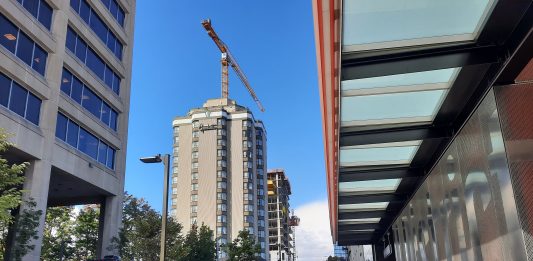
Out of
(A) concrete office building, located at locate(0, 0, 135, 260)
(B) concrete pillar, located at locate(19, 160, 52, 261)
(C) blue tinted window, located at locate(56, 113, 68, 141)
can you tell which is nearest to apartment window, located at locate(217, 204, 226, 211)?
(A) concrete office building, located at locate(0, 0, 135, 260)

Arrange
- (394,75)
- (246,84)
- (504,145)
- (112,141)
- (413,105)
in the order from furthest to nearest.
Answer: (246,84), (112,141), (413,105), (394,75), (504,145)

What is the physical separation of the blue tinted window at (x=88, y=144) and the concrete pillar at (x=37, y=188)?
5080mm

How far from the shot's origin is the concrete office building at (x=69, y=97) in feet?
90.3

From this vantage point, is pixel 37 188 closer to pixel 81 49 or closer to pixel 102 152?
pixel 102 152

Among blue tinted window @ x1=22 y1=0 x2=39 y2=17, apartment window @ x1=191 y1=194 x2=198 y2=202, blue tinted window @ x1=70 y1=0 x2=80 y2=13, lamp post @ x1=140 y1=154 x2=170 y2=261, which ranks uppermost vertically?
apartment window @ x1=191 y1=194 x2=198 y2=202

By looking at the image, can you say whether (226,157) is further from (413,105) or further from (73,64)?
(413,105)

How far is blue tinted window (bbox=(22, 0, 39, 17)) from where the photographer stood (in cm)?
2895

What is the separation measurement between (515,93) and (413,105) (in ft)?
8.55

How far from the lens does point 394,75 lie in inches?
326

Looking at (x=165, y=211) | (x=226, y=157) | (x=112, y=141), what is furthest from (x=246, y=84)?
(x=165, y=211)

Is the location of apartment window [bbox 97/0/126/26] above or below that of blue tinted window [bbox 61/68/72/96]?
above

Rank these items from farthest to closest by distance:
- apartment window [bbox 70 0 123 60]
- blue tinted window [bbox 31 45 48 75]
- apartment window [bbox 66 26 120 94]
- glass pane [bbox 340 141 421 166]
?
1. apartment window [bbox 70 0 123 60]
2. apartment window [bbox 66 26 120 94]
3. blue tinted window [bbox 31 45 48 75]
4. glass pane [bbox 340 141 421 166]

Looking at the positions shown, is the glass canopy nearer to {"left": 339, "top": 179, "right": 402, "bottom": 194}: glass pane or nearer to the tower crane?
{"left": 339, "top": 179, "right": 402, "bottom": 194}: glass pane

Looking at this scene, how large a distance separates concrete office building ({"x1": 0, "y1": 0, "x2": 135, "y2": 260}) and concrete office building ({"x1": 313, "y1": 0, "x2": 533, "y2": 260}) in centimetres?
1922
